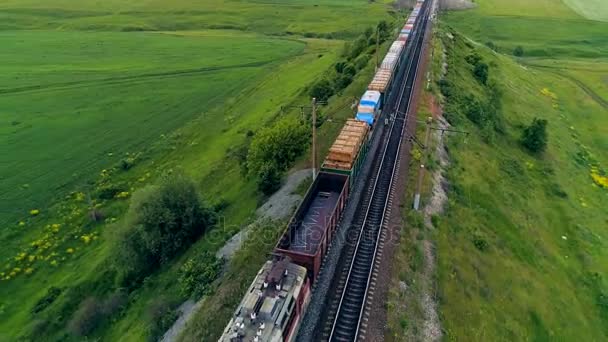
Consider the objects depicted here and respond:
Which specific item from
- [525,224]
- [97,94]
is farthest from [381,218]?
[97,94]

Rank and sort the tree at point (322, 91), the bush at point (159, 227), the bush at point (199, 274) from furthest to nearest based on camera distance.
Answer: the tree at point (322, 91)
the bush at point (159, 227)
the bush at point (199, 274)

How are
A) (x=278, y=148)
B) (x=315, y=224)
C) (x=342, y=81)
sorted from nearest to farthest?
(x=315, y=224) < (x=278, y=148) < (x=342, y=81)

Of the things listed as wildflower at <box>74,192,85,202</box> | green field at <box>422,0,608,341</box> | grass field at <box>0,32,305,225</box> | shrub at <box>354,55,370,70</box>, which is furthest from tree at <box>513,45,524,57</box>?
wildflower at <box>74,192,85,202</box>

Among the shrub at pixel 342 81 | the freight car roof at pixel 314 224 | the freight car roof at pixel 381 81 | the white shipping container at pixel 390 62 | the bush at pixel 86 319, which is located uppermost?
the white shipping container at pixel 390 62

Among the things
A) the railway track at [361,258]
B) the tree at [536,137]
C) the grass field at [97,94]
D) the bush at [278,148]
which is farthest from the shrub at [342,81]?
the tree at [536,137]

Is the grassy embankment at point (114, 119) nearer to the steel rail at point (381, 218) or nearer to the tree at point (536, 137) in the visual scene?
the steel rail at point (381, 218)

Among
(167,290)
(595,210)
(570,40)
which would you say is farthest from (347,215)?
(570,40)

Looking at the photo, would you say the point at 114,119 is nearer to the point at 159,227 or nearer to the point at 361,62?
the point at 159,227
